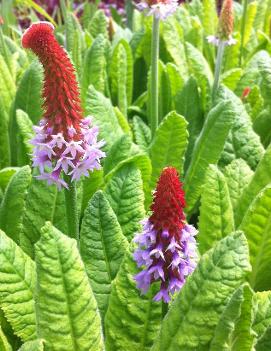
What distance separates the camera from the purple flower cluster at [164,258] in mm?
1111

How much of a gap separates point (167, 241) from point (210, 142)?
2.90 feet

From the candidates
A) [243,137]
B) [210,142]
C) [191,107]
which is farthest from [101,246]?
[191,107]

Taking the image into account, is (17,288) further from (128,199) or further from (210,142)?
(210,142)

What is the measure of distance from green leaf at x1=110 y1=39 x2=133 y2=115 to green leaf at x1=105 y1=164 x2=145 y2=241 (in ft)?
3.15

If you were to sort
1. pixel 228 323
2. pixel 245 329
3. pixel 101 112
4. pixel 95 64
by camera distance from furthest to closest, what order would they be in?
pixel 95 64 → pixel 101 112 → pixel 245 329 → pixel 228 323

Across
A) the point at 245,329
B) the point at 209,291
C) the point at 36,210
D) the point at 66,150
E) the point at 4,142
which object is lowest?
the point at 4,142

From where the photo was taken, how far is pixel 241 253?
105cm

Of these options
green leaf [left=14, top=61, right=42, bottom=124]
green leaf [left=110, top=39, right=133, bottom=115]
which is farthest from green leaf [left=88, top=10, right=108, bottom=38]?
green leaf [left=14, top=61, right=42, bottom=124]

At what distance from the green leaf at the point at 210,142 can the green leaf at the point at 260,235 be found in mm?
428

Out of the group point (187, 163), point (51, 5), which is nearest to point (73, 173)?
point (187, 163)

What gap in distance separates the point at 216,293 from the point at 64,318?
287 millimetres

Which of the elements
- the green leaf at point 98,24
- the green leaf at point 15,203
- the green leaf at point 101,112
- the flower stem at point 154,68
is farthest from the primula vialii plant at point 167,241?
the green leaf at point 98,24

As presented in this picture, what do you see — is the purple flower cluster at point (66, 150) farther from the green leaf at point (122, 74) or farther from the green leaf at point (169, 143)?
the green leaf at point (122, 74)

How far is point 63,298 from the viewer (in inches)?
43.8
